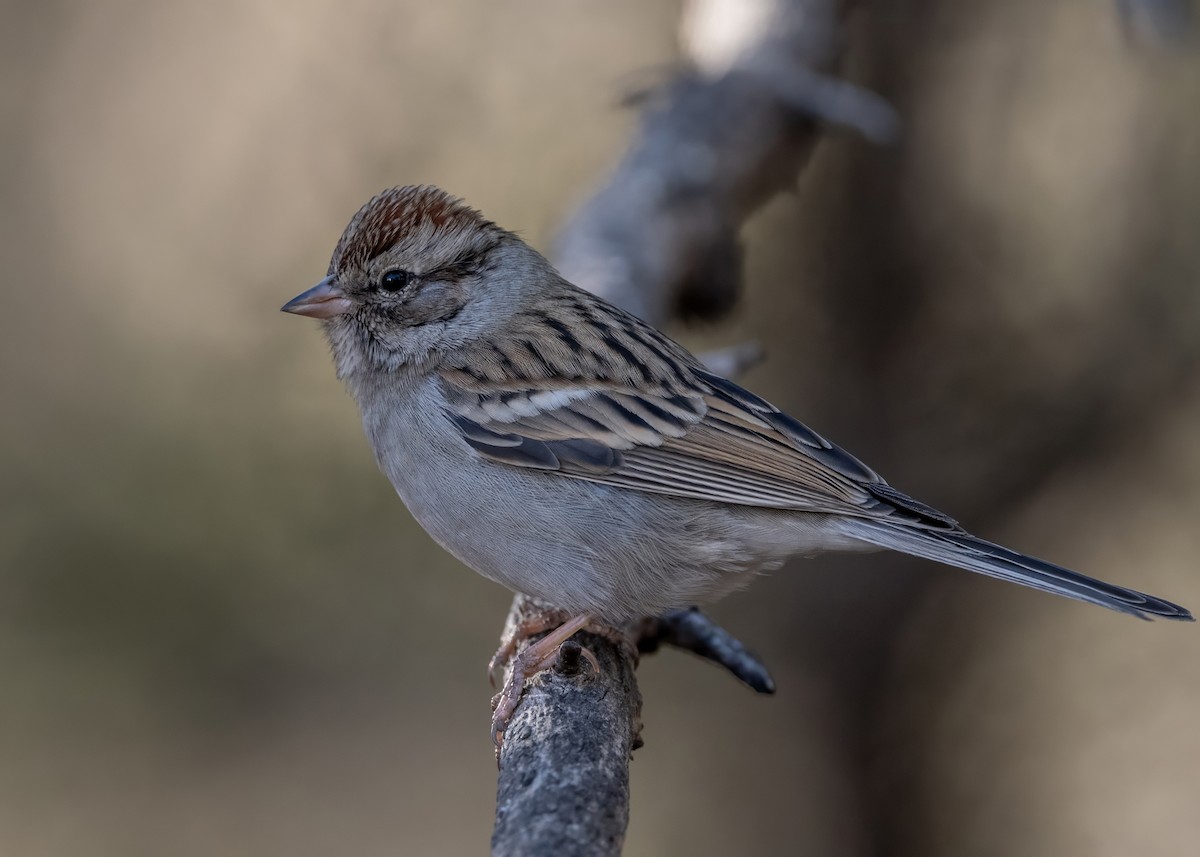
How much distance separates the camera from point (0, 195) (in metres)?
6.21

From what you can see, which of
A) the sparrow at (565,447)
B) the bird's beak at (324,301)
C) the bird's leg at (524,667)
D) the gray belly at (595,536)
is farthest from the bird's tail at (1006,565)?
the bird's beak at (324,301)

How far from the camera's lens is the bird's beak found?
11.7 ft

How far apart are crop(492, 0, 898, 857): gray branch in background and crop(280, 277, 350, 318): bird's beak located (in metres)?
A: 1.00

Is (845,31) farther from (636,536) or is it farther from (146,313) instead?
(146,313)

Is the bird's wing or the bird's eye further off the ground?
the bird's eye

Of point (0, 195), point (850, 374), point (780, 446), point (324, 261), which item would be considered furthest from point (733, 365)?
point (0, 195)

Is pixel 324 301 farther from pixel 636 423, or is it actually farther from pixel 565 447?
pixel 636 423

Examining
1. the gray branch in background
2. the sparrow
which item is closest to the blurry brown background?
the gray branch in background

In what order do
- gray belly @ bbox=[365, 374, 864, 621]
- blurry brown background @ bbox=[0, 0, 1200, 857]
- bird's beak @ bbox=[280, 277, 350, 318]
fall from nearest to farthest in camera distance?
gray belly @ bbox=[365, 374, 864, 621]
bird's beak @ bbox=[280, 277, 350, 318]
blurry brown background @ bbox=[0, 0, 1200, 857]

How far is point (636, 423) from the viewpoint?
3.39 metres

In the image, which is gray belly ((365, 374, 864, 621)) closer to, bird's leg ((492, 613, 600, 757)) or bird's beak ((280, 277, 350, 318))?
bird's leg ((492, 613, 600, 757))

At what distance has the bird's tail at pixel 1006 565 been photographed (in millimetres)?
2721

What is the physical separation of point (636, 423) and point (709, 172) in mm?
1632

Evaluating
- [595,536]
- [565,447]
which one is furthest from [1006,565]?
[565,447]
